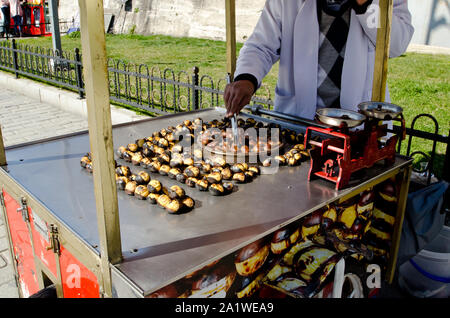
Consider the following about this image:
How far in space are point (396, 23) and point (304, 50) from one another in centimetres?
57

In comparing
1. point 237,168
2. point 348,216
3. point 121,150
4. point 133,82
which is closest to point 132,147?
point 121,150

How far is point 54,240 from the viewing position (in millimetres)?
1552

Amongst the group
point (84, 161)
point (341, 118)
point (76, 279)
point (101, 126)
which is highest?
point (101, 126)

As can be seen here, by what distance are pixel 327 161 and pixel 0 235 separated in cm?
307

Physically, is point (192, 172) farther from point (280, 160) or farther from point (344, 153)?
point (344, 153)

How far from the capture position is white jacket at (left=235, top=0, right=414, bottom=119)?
2.31 m

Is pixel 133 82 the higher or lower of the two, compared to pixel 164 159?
lower

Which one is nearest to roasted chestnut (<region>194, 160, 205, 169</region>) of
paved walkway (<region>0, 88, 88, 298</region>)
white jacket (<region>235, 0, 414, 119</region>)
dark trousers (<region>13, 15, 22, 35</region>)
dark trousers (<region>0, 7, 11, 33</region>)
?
white jacket (<region>235, 0, 414, 119</region>)

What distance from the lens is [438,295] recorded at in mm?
2643

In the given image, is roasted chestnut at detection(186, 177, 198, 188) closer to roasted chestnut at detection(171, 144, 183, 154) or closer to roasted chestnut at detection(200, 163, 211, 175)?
roasted chestnut at detection(200, 163, 211, 175)

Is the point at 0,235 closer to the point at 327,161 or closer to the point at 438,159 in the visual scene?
the point at 327,161

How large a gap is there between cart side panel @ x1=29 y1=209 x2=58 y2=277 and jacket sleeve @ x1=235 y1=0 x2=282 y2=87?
61.7 inches

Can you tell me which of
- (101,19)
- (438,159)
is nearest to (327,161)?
(101,19)

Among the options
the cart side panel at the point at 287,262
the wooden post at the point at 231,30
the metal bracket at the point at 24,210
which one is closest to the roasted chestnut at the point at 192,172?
the cart side panel at the point at 287,262
